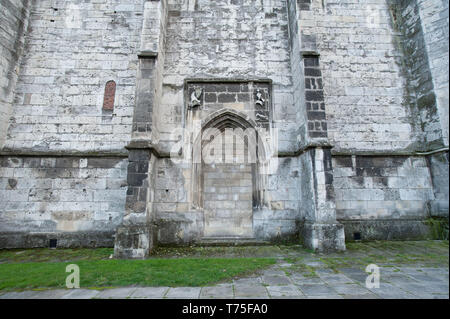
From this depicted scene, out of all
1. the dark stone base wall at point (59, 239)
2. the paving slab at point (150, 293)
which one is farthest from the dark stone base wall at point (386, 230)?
the dark stone base wall at point (59, 239)

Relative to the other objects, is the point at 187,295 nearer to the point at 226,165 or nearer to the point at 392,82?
the point at 226,165

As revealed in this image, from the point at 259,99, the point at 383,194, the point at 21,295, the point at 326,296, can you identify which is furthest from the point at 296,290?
the point at 259,99

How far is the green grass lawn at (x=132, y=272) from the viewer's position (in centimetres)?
311

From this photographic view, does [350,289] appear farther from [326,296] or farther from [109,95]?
[109,95]

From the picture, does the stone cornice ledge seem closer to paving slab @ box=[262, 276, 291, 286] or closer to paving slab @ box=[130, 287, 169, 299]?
paving slab @ box=[130, 287, 169, 299]

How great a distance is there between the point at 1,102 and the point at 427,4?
12.3 m

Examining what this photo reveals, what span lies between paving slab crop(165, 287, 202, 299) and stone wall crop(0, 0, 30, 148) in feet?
21.2

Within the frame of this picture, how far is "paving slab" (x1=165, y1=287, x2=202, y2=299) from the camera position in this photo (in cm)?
270

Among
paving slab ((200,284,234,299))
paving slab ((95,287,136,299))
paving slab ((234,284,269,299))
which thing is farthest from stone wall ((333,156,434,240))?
paving slab ((95,287,136,299))

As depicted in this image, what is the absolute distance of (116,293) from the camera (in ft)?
9.18

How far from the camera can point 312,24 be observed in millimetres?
6121

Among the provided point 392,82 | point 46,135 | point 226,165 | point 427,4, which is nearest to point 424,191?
point 392,82

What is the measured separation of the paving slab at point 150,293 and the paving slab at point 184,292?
81 mm

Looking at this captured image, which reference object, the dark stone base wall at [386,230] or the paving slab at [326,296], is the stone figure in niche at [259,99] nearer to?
the dark stone base wall at [386,230]
